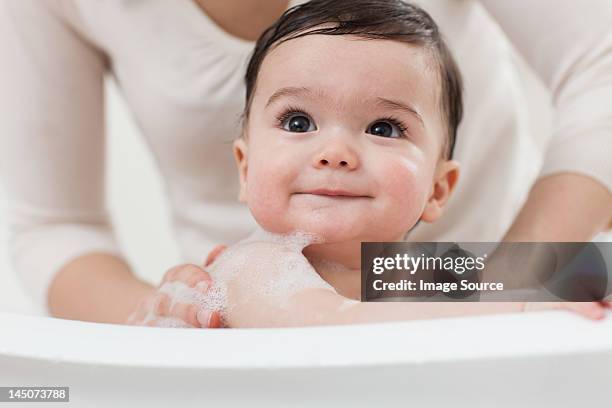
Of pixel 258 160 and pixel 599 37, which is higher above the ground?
pixel 599 37

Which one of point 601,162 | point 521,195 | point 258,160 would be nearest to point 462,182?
point 521,195

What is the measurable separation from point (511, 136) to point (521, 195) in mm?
66

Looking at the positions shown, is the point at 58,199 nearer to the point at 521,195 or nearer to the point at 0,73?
the point at 0,73

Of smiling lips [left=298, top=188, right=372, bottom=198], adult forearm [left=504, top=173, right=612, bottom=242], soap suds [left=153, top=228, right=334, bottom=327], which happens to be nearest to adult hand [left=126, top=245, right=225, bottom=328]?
soap suds [left=153, top=228, right=334, bottom=327]

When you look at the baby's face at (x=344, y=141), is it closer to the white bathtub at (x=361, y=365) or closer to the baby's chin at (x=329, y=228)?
the baby's chin at (x=329, y=228)

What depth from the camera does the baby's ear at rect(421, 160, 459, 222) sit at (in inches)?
25.4

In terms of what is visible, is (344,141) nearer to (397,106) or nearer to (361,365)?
(397,106)

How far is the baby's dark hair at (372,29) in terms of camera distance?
23.8 inches

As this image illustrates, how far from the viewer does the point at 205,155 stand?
807 millimetres

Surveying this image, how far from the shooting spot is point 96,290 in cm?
76

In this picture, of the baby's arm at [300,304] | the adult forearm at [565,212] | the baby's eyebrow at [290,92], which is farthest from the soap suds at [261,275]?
the adult forearm at [565,212]

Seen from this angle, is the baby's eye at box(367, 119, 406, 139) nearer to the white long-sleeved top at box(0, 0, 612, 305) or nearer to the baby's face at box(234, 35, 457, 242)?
the baby's face at box(234, 35, 457, 242)

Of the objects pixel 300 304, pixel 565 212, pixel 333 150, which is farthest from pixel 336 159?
pixel 565 212

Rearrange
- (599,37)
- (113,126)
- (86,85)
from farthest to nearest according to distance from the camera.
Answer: (113,126) < (86,85) < (599,37)
